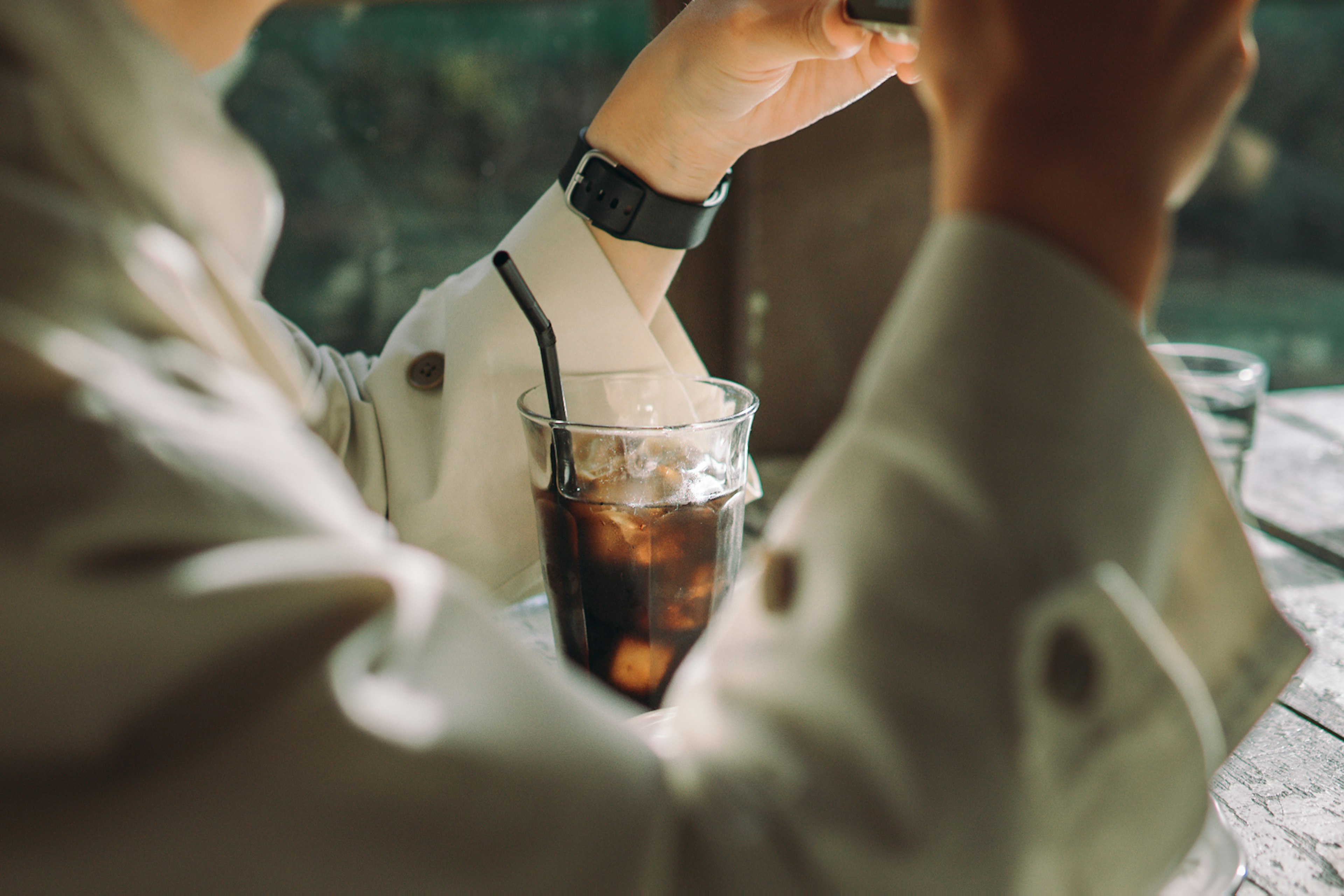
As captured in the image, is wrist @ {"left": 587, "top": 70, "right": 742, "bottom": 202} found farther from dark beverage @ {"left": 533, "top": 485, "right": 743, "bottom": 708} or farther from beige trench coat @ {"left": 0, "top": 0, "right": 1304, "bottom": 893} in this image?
beige trench coat @ {"left": 0, "top": 0, "right": 1304, "bottom": 893}

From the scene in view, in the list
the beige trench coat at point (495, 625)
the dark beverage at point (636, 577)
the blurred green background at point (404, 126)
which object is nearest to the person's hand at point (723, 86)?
the dark beverage at point (636, 577)

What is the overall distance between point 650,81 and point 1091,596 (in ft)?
2.07

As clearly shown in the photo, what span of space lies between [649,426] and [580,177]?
241 mm

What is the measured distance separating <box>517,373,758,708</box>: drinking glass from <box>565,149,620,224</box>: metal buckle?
208mm

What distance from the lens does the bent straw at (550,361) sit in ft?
2.15

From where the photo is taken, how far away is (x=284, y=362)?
1.23ft

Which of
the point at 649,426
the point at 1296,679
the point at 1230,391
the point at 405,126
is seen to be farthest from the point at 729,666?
the point at 405,126

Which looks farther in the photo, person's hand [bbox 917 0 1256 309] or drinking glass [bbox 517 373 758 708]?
drinking glass [bbox 517 373 758 708]

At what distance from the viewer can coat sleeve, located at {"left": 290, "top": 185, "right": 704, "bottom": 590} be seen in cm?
82

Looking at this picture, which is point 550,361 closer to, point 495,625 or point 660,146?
point 660,146

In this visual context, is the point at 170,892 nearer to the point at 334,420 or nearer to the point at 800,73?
the point at 334,420

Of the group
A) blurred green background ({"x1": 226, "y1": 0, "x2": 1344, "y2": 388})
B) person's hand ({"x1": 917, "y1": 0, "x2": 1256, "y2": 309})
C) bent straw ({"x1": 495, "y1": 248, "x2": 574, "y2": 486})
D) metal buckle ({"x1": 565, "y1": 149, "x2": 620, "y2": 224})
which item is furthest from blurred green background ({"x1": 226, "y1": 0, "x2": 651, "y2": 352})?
person's hand ({"x1": 917, "y1": 0, "x2": 1256, "y2": 309})

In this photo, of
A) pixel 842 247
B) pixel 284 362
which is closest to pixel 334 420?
pixel 284 362

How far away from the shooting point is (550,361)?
0.71 meters
